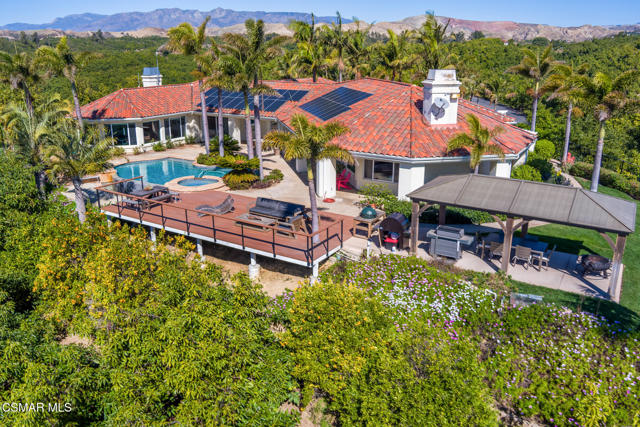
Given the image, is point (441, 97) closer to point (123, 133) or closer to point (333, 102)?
point (333, 102)

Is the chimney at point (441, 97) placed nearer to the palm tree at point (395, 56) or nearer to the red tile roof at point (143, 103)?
the palm tree at point (395, 56)

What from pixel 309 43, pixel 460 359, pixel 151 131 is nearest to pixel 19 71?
pixel 151 131

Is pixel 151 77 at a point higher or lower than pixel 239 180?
higher

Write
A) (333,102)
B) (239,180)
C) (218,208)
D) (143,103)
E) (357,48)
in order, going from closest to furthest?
(218,208), (239,180), (333,102), (143,103), (357,48)

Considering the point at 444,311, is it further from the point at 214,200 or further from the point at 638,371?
the point at 214,200

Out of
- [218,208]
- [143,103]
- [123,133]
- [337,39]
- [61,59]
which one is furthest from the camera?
[337,39]

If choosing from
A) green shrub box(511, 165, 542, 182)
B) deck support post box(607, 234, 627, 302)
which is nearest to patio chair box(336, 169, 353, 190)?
green shrub box(511, 165, 542, 182)

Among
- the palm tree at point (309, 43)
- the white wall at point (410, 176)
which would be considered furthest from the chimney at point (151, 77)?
the white wall at point (410, 176)
